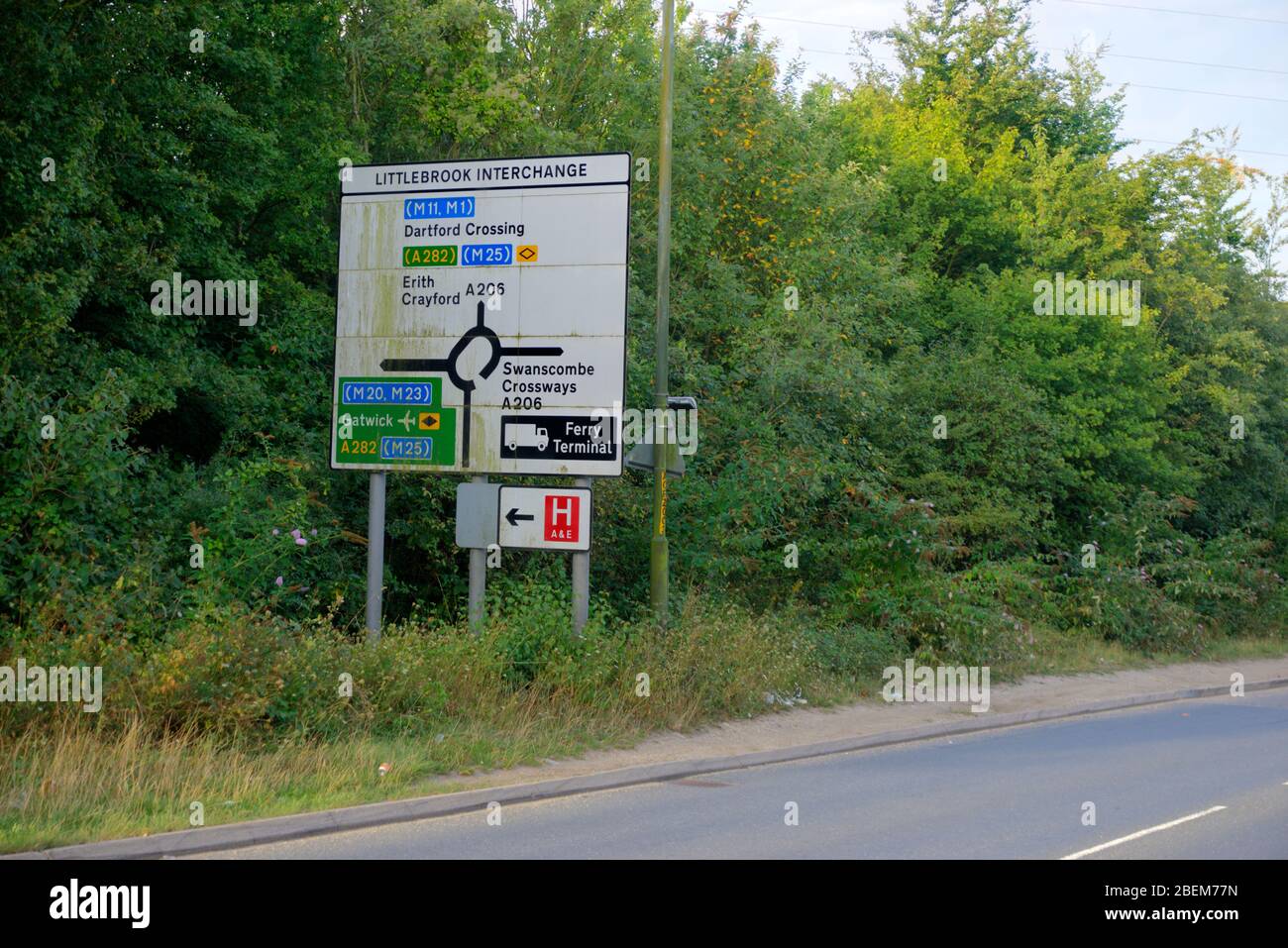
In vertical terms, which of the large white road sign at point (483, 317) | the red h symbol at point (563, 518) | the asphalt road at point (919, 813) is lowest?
the asphalt road at point (919, 813)

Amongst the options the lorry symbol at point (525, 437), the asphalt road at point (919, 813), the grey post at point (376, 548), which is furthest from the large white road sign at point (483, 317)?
the asphalt road at point (919, 813)

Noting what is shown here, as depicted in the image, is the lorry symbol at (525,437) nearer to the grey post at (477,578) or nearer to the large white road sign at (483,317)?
the large white road sign at (483,317)

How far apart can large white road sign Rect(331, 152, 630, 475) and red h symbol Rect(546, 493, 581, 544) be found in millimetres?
319

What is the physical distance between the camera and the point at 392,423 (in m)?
14.7

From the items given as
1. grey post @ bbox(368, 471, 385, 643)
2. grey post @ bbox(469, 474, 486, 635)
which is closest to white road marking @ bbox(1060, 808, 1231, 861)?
grey post @ bbox(469, 474, 486, 635)

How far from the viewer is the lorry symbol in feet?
46.8

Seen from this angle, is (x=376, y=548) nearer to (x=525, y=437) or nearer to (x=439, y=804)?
(x=525, y=437)

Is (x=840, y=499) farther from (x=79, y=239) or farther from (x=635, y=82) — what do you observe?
(x=79, y=239)

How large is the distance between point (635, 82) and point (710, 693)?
15001mm

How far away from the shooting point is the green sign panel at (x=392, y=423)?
1452cm

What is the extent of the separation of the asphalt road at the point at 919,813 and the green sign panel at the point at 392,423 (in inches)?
207

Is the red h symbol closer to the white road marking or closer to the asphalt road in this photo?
the asphalt road

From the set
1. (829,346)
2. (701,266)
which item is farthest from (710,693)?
(701,266)

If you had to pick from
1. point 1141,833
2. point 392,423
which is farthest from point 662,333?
point 1141,833
